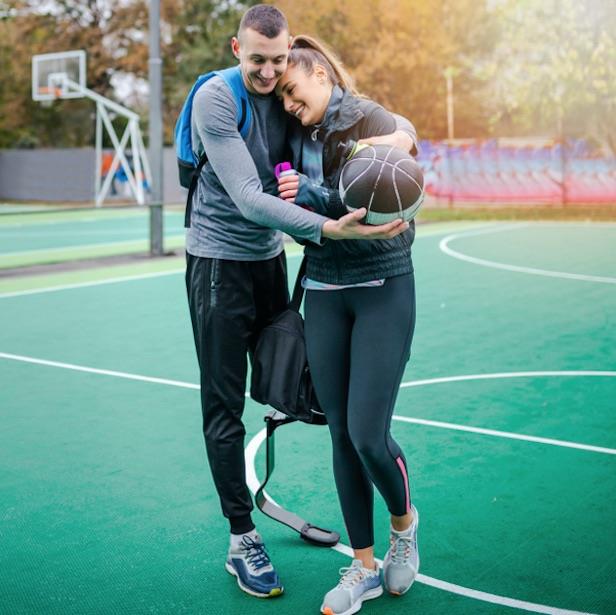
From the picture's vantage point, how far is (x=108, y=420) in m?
5.81

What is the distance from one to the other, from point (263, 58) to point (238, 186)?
428 millimetres

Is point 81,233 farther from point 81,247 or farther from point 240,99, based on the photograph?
point 240,99

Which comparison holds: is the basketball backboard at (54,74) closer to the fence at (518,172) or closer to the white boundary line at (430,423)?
the fence at (518,172)

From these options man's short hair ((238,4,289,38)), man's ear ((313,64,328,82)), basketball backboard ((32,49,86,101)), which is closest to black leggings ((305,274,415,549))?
man's ear ((313,64,328,82))

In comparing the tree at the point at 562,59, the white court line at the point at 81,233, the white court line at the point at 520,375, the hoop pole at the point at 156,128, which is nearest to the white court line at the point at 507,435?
the white court line at the point at 520,375

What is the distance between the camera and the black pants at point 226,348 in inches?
140

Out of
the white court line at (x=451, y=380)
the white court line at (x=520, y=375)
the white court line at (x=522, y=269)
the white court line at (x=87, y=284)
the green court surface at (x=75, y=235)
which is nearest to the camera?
the white court line at (x=451, y=380)

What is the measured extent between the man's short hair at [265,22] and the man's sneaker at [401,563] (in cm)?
181

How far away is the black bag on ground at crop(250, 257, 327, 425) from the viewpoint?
352cm

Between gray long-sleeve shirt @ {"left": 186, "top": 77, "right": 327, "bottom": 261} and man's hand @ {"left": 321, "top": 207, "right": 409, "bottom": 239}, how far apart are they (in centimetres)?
5

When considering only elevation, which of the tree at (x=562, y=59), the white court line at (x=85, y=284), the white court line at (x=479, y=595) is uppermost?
the tree at (x=562, y=59)

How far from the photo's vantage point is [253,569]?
354cm

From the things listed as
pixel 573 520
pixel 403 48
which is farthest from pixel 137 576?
pixel 403 48

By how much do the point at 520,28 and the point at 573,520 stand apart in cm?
2225
